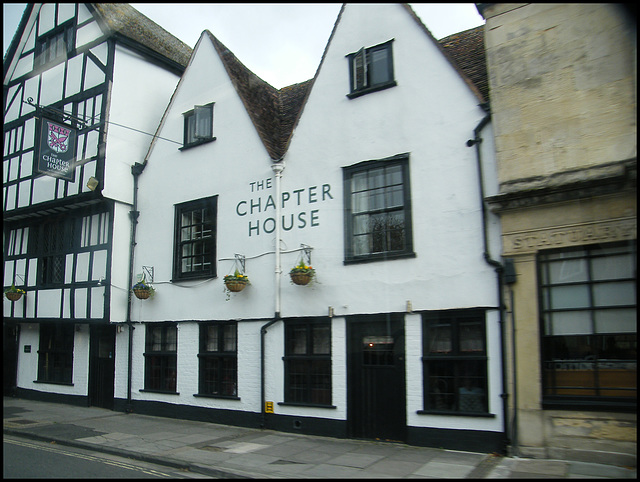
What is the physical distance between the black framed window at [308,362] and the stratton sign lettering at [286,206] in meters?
2.22

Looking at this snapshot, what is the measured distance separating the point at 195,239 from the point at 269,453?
6381 mm

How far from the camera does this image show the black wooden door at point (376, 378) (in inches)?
407

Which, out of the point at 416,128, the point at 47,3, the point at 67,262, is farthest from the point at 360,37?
the point at 47,3

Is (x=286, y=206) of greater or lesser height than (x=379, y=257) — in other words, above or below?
above

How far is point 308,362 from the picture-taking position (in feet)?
38.2

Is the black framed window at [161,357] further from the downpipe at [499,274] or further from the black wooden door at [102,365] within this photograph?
the downpipe at [499,274]

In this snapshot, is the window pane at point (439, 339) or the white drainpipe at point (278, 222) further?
the white drainpipe at point (278, 222)

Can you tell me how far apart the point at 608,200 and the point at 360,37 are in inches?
248

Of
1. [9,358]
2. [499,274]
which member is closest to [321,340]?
[499,274]

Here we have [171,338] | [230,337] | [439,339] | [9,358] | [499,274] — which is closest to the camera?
[499,274]

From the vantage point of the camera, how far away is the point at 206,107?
47.7ft

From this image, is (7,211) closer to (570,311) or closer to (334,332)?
(334,332)

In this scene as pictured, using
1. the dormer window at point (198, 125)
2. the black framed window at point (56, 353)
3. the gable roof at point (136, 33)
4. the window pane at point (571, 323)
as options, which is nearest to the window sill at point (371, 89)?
the dormer window at point (198, 125)

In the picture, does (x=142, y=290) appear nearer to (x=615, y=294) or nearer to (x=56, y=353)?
(x=56, y=353)
